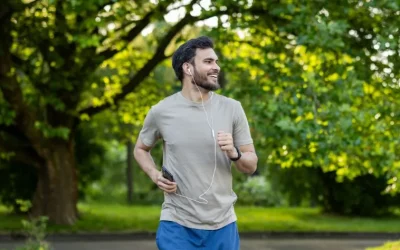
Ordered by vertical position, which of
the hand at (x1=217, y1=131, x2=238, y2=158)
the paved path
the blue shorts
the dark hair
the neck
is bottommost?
the paved path

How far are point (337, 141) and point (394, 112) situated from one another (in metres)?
1.30

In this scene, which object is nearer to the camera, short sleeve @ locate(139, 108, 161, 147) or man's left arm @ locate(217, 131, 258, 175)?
man's left arm @ locate(217, 131, 258, 175)

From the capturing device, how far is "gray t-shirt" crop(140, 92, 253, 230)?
495 centimetres

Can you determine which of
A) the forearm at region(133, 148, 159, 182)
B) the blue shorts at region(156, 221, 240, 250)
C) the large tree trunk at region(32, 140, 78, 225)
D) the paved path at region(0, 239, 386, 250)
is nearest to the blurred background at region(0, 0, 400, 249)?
the large tree trunk at region(32, 140, 78, 225)

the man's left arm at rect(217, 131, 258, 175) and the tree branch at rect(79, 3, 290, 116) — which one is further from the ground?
the tree branch at rect(79, 3, 290, 116)

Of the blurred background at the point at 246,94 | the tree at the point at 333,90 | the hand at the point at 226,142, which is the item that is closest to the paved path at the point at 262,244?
the blurred background at the point at 246,94

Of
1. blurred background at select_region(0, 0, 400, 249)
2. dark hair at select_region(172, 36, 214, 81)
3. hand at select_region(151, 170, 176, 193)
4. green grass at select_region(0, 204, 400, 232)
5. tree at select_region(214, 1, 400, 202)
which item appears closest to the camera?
hand at select_region(151, 170, 176, 193)

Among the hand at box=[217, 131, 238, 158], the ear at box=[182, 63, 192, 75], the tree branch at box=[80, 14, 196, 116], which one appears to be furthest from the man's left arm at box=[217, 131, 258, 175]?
the tree branch at box=[80, 14, 196, 116]

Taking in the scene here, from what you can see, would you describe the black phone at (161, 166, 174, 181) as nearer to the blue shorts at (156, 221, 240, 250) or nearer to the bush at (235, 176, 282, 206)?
the blue shorts at (156, 221, 240, 250)

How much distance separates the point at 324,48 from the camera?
14625 mm

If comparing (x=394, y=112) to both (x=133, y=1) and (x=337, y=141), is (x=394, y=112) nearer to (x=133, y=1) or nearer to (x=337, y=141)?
(x=337, y=141)

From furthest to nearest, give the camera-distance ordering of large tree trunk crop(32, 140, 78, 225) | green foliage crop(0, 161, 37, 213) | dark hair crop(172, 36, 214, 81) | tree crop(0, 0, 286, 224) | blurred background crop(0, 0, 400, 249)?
1. green foliage crop(0, 161, 37, 213)
2. large tree trunk crop(32, 140, 78, 225)
3. tree crop(0, 0, 286, 224)
4. blurred background crop(0, 0, 400, 249)
5. dark hair crop(172, 36, 214, 81)

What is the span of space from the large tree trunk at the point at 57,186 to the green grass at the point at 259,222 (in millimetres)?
438

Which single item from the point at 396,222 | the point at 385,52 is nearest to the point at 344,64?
the point at 385,52
